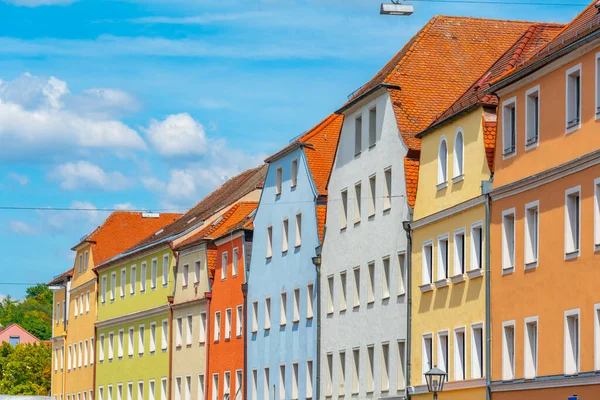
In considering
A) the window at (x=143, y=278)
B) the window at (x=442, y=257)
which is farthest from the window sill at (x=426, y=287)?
the window at (x=143, y=278)

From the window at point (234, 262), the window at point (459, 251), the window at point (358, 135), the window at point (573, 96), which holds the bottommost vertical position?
the window at point (459, 251)

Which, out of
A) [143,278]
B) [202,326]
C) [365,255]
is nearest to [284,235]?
[365,255]

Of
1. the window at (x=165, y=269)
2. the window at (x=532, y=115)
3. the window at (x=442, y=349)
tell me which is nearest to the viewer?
the window at (x=532, y=115)

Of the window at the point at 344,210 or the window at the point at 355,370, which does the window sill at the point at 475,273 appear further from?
the window at the point at 344,210

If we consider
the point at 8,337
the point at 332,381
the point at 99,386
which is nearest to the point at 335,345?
the point at 332,381

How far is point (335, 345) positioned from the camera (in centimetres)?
6050

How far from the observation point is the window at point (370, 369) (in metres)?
56.3

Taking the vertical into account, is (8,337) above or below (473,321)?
above

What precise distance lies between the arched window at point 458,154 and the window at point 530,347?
7.71 m

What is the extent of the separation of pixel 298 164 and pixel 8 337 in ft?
459

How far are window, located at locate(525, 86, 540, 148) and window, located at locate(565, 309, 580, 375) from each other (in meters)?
5.71

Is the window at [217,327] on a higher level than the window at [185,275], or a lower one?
lower

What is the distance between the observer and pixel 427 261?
51.8m

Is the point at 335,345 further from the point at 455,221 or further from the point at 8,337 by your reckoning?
the point at 8,337
